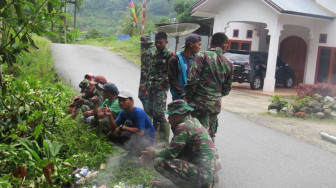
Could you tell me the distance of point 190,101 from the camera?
4730 millimetres

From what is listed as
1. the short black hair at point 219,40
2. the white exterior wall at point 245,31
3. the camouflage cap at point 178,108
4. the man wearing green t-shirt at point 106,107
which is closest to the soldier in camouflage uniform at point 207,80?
the short black hair at point 219,40

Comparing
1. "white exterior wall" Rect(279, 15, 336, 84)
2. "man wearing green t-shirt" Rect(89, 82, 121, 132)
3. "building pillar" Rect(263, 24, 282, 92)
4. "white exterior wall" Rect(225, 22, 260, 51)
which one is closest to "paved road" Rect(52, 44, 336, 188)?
"man wearing green t-shirt" Rect(89, 82, 121, 132)

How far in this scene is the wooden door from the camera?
59.0 feet

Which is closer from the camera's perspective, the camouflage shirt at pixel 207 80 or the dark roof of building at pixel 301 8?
the camouflage shirt at pixel 207 80

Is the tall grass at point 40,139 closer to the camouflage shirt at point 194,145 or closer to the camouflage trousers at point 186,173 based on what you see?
the camouflage trousers at point 186,173

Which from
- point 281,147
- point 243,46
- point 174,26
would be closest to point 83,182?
point 174,26

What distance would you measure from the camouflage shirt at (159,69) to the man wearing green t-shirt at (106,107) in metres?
0.55

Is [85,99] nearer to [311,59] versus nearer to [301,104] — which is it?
[301,104]

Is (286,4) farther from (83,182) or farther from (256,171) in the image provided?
(83,182)

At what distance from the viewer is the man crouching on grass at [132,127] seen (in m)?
5.22

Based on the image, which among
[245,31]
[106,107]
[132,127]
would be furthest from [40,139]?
[245,31]

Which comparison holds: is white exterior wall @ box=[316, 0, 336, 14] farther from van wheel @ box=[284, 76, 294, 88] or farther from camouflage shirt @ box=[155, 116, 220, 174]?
camouflage shirt @ box=[155, 116, 220, 174]

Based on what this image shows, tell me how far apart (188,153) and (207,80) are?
3.14 feet

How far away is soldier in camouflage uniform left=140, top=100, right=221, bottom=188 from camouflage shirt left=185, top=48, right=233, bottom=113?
624 millimetres
